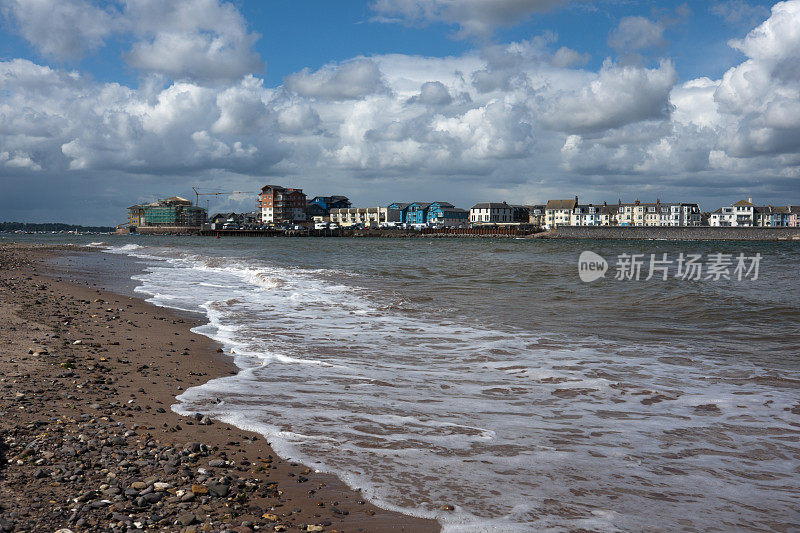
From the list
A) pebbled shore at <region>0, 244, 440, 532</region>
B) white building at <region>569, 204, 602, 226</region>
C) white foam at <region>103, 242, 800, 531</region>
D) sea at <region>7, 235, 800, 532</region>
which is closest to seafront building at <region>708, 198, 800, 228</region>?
white building at <region>569, 204, 602, 226</region>

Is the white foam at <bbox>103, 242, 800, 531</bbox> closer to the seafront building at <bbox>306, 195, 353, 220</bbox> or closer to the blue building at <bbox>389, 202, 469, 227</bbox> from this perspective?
the blue building at <bbox>389, 202, 469, 227</bbox>

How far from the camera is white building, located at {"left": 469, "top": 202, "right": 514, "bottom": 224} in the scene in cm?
15150

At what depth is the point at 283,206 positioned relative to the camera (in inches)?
6275

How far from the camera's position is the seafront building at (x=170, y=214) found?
580 feet

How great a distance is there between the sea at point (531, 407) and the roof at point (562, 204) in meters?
140

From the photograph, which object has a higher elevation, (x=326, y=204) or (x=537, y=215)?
(x=326, y=204)

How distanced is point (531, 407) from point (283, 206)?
15861 centimetres

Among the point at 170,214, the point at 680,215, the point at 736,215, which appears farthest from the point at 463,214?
the point at 170,214

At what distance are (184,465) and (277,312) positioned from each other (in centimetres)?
897

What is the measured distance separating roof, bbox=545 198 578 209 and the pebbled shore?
150m

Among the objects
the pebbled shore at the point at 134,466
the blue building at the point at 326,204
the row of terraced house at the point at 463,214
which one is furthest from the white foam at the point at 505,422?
the blue building at the point at 326,204

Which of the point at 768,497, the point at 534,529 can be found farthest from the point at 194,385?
the point at 768,497

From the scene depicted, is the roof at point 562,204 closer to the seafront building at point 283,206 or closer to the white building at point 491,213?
the white building at point 491,213

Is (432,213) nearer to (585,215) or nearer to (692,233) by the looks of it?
(585,215)
